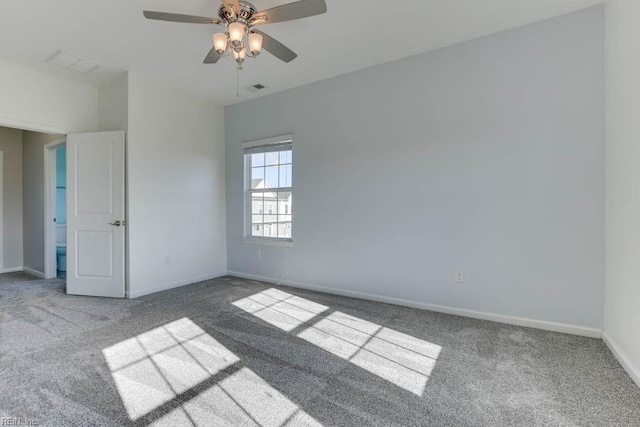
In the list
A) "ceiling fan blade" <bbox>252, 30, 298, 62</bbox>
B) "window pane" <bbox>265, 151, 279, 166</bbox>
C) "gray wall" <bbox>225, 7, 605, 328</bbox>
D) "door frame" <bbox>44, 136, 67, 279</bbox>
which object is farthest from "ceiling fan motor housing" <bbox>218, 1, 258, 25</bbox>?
"door frame" <bbox>44, 136, 67, 279</bbox>

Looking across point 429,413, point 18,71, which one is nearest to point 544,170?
point 429,413

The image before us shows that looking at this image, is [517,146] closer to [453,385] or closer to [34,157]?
[453,385]

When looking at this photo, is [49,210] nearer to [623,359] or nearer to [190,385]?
[190,385]

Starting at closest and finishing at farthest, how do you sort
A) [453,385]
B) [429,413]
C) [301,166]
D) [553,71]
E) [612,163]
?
[429,413] → [453,385] → [612,163] → [553,71] → [301,166]

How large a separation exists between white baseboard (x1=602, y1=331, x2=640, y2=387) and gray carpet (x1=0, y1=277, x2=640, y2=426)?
5 centimetres

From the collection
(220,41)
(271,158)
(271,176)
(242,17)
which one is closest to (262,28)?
(242,17)

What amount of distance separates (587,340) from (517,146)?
67.9 inches

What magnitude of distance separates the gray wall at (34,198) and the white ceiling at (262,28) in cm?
192

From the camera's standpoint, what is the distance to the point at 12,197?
5.23m

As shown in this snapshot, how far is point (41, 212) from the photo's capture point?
16.0 feet

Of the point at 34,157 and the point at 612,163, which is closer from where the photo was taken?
the point at 612,163

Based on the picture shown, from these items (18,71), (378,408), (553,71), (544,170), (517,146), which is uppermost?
(18,71)

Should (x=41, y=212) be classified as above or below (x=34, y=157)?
below

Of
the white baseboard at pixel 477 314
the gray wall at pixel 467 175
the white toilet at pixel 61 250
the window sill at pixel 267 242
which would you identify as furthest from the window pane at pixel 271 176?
the white toilet at pixel 61 250
